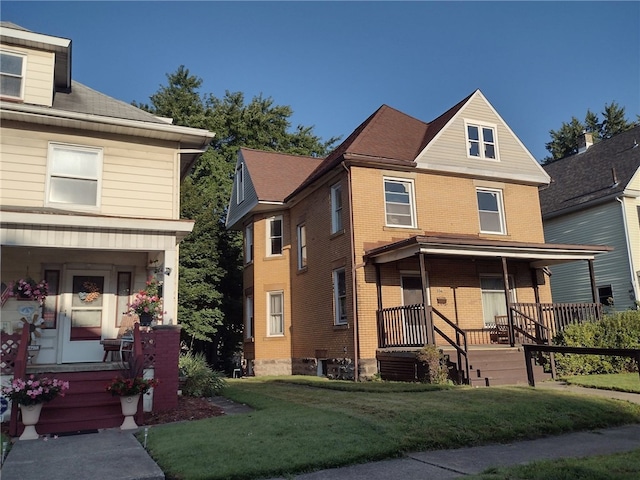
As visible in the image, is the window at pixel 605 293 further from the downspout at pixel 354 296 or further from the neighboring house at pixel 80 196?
the neighboring house at pixel 80 196

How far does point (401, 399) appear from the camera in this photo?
30.8ft

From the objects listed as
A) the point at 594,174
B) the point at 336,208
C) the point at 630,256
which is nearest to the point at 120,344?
the point at 336,208

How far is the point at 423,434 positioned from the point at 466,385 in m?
5.59

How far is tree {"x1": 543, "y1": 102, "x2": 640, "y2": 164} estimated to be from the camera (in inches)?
1873

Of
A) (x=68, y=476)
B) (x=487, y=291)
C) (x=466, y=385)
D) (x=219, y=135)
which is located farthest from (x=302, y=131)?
(x=68, y=476)

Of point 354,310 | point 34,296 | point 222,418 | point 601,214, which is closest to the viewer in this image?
point 222,418

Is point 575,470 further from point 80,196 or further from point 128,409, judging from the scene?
point 80,196

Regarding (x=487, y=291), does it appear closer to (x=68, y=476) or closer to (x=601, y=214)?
(x=601, y=214)

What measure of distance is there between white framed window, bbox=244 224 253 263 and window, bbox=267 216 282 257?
1012mm

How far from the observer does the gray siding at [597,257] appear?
20.7 meters

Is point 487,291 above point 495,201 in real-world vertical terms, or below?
below

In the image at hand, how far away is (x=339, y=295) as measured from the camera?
643 inches

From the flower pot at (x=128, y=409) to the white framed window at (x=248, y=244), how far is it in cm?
1246

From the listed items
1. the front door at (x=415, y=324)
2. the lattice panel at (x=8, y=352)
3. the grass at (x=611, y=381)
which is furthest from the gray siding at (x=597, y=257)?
the lattice panel at (x=8, y=352)
